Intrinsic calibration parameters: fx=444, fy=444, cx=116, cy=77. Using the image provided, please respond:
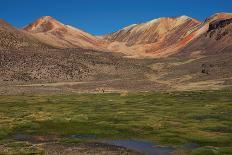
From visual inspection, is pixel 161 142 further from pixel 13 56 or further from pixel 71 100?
pixel 13 56

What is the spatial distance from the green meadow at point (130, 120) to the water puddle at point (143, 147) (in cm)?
161

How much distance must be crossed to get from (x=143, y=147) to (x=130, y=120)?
19.1 metres

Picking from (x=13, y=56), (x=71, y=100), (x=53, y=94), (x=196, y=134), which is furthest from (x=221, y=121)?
(x=13, y=56)

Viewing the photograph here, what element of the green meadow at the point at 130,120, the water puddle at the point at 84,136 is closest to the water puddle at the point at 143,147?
the green meadow at the point at 130,120

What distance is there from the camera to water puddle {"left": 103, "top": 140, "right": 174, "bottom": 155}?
4484 cm

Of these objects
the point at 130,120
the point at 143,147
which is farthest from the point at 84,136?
the point at 130,120

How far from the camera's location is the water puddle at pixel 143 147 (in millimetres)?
44841

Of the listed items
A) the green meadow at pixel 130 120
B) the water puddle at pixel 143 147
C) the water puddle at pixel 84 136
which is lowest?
the water puddle at pixel 143 147

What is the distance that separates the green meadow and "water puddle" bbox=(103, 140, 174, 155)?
1.61 metres

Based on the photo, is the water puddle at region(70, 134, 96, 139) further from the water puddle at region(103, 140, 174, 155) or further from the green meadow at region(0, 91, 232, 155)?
the water puddle at region(103, 140, 174, 155)

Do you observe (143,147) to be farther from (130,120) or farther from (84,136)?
(130,120)

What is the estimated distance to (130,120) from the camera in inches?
2618

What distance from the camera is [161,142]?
49.6m

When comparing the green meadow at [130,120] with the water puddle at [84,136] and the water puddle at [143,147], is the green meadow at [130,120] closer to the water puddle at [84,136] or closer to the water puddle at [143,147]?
the water puddle at [84,136]
